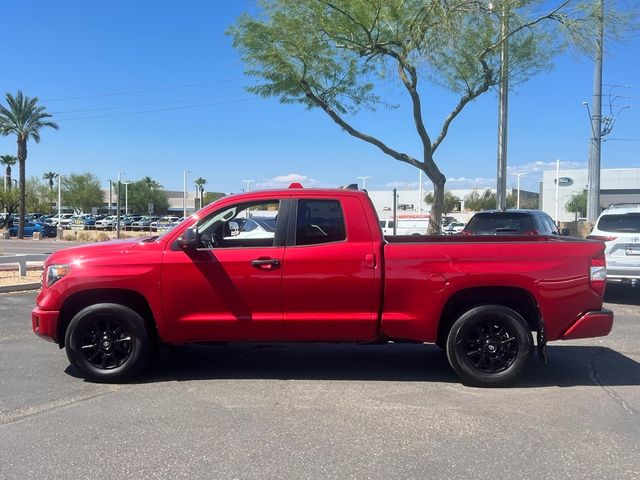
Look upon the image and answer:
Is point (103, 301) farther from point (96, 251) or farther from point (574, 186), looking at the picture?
point (574, 186)

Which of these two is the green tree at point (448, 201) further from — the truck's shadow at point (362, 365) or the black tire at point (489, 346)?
the black tire at point (489, 346)

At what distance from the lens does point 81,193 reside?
88.5 meters

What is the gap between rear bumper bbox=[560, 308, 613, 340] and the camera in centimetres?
560

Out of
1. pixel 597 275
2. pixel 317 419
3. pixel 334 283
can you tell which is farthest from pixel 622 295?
pixel 317 419

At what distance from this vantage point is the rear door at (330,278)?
5.56 metres

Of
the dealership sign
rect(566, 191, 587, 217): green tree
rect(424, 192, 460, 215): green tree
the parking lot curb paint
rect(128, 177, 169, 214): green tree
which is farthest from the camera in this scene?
rect(128, 177, 169, 214): green tree

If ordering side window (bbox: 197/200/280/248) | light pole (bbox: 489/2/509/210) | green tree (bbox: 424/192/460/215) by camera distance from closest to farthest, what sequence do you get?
side window (bbox: 197/200/280/248), light pole (bbox: 489/2/509/210), green tree (bbox: 424/192/460/215)

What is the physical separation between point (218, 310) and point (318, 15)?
10894mm

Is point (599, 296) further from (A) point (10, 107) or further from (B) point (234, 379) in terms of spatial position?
(A) point (10, 107)

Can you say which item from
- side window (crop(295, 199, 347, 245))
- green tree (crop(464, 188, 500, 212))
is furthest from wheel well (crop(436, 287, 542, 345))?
green tree (crop(464, 188, 500, 212))

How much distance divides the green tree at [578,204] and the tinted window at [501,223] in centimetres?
6854

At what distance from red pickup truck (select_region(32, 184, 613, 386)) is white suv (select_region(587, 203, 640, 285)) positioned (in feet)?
17.3

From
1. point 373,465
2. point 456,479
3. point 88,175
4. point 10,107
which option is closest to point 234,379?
point 373,465

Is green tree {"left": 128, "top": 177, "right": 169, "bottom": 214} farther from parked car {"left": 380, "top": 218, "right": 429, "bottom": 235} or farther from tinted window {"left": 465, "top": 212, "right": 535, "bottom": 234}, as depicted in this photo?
tinted window {"left": 465, "top": 212, "right": 535, "bottom": 234}
